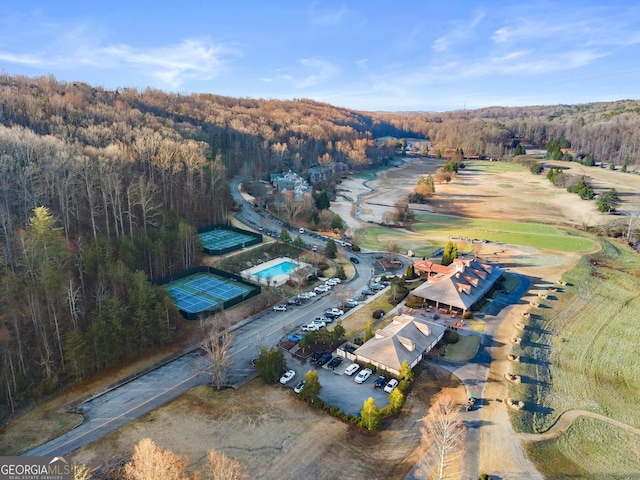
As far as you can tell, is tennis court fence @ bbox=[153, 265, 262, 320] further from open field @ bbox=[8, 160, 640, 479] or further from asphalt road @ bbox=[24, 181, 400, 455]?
open field @ bbox=[8, 160, 640, 479]

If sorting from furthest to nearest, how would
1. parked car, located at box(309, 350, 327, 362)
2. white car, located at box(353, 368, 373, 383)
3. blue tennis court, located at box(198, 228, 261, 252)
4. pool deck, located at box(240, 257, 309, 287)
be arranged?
blue tennis court, located at box(198, 228, 261, 252)
pool deck, located at box(240, 257, 309, 287)
parked car, located at box(309, 350, 327, 362)
white car, located at box(353, 368, 373, 383)

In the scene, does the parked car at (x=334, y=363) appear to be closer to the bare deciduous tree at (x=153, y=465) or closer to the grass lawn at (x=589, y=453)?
the grass lawn at (x=589, y=453)

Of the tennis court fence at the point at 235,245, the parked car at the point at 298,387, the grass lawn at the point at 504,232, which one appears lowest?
the parked car at the point at 298,387

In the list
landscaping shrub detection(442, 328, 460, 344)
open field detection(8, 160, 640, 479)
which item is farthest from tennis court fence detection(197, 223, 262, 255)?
landscaping shrub detection(442, 328, 460, 344)

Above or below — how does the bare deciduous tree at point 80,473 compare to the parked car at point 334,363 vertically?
above

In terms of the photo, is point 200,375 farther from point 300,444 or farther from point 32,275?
point 32,275

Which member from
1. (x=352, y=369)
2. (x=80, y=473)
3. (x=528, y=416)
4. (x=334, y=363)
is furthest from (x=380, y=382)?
(x=80, y=473)

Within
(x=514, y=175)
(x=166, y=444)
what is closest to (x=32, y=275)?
(x=166, y=444)

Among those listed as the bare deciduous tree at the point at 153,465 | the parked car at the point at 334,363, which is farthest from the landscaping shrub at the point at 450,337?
the bare deciduous tree at the point at 153,465
